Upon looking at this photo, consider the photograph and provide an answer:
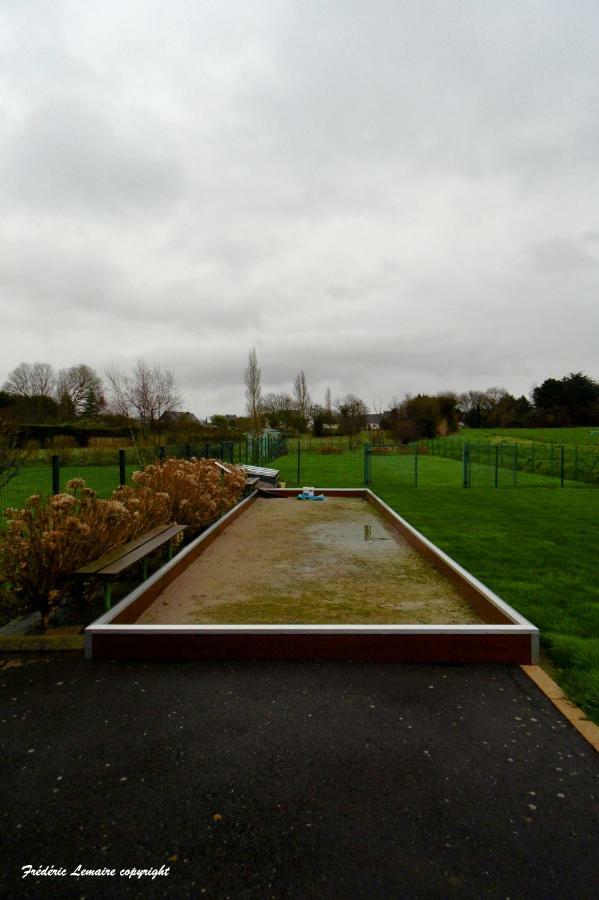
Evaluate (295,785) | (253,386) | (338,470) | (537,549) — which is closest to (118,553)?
(295,785)

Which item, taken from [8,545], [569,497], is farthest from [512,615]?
[569,497]

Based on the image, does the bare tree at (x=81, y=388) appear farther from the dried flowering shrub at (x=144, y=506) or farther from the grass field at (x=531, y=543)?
the dried flowering shrub at (x=144, y=506)

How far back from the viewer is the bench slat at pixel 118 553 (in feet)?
13.8

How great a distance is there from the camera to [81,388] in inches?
2105

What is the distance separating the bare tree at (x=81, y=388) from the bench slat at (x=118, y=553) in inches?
1887

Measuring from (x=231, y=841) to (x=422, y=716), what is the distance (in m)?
1.37

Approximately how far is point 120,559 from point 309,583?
7.20 feet

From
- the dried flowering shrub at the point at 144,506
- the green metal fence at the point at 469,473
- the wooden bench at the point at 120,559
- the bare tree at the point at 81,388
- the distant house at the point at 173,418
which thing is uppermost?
the bare tree at the point at 81,388

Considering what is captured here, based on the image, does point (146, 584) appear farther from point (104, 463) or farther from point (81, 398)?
point (81, 398)

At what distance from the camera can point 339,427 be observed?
5603 cm

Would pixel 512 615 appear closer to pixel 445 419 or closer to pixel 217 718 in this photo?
pixel 217 718

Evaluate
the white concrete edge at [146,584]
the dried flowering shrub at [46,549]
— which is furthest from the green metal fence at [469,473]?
the dried flowering shrub at [46,549]

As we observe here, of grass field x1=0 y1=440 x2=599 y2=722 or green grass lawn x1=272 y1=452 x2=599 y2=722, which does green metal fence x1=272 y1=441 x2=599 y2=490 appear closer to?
grass field x1=0 y1=440 x2=599 y2=722

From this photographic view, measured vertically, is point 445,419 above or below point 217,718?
above
